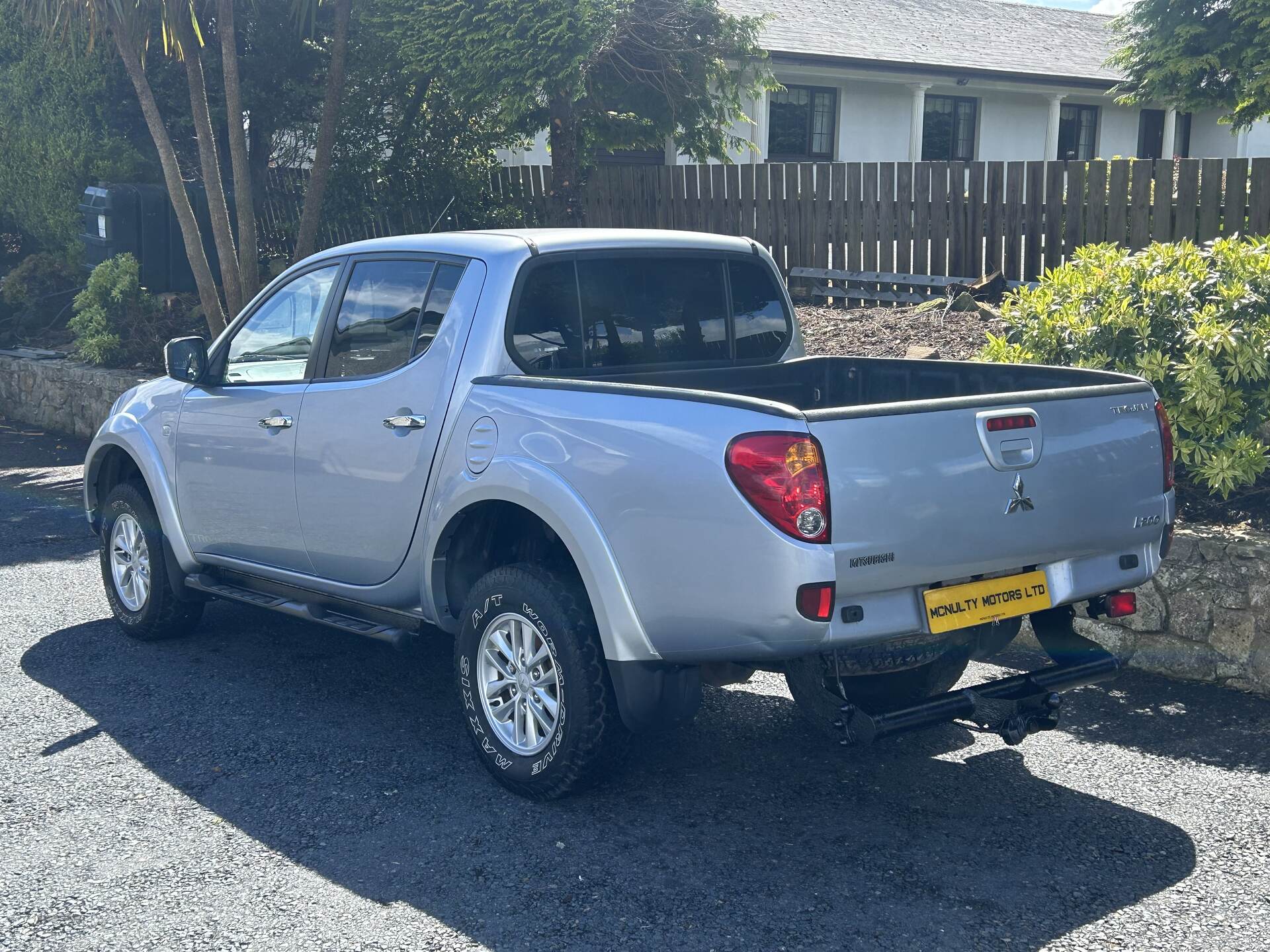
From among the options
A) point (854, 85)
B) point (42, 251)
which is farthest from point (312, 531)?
point (854, 85)

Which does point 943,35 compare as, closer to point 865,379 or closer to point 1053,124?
point 1053,124

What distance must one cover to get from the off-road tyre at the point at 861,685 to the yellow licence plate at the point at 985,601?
0.24 metres

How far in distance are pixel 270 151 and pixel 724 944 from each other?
1592 centimetres

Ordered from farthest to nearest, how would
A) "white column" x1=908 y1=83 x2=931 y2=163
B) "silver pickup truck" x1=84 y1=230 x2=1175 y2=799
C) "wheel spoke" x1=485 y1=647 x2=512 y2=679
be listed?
"white column" x1=908 y1=83 x2=931 y2=163
"wheel spoke" x1=485 y1=647 x2=512 y2=679
"silver pickup truck" x1=84 y1=230 x2=1175 y2=799

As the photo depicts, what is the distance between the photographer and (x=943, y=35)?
83.0 ft

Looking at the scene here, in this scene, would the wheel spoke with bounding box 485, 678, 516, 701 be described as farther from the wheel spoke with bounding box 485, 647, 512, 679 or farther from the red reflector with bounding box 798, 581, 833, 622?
the red reflector with bounding box 798, 581, 833, 622

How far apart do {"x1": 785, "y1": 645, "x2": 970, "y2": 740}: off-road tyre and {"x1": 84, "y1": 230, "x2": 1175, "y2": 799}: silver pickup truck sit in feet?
0.04

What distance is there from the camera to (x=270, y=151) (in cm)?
1764

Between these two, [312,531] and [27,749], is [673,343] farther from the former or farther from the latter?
[27,749]

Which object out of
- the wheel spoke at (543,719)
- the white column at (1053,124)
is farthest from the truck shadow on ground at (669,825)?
the white column at (1053,124)

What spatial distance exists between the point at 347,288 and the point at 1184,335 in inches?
162

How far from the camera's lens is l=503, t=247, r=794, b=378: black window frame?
4.91 m

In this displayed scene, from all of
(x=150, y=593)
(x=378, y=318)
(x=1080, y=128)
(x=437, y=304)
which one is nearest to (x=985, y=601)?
(x=437, y=304)

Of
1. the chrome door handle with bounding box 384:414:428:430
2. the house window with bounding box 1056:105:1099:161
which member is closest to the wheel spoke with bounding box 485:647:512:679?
the chrome door handle with bounding box 384:414:428:430
